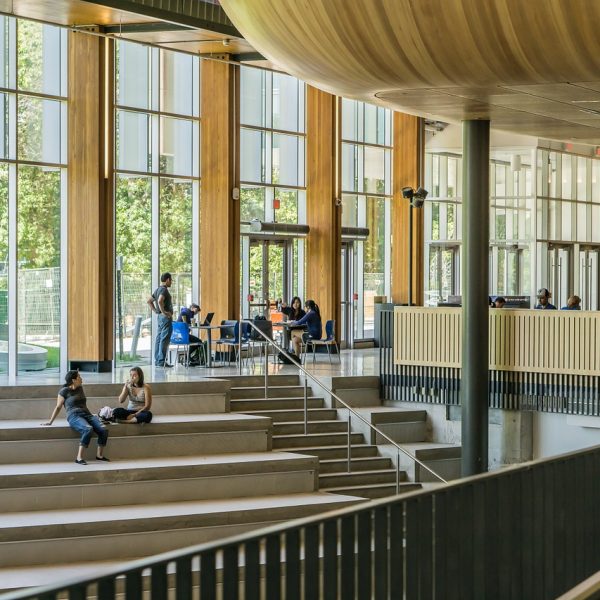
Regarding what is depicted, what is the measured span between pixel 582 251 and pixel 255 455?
59.8 ft

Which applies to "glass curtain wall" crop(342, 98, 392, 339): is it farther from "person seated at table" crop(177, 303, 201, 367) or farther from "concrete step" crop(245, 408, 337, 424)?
"concrete step" crop(245, 408, 337, 424)

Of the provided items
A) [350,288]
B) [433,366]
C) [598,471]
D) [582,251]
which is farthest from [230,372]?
[582,251]

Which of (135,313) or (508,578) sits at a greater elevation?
(135,313)

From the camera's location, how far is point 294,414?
15.8 meters

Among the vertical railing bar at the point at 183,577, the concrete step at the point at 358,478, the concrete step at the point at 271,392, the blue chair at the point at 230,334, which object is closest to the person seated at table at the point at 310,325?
the blue chair at the point at 230,334

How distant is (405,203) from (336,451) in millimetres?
12208

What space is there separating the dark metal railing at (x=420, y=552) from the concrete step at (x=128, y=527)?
5.71 metres

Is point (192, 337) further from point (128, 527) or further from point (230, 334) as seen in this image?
point (128, 527)

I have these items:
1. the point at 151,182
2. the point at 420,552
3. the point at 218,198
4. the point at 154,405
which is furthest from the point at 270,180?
the point at 420,552

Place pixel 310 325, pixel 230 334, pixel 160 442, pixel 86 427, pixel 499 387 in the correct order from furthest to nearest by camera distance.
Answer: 1. pixel 310 325
2. pixel 230 334
3. pixel 499 387
4. pixel 160 442
5. pixel 86 427

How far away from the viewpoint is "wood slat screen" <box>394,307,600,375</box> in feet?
49.7

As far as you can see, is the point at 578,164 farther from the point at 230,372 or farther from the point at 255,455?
the point at 255,455

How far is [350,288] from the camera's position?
26016 mm

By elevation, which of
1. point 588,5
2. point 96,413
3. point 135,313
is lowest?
point 96,413
